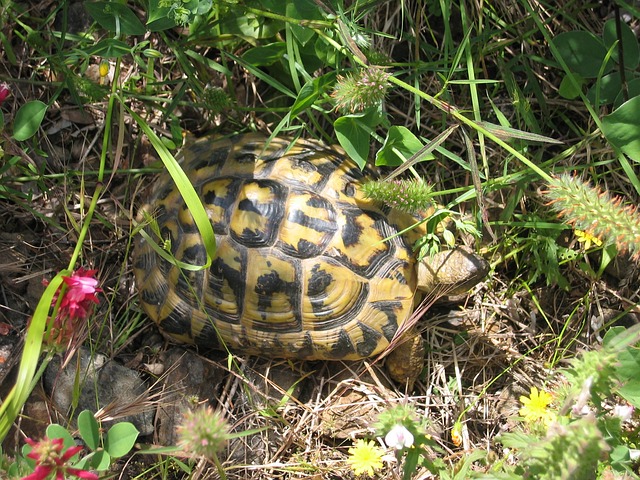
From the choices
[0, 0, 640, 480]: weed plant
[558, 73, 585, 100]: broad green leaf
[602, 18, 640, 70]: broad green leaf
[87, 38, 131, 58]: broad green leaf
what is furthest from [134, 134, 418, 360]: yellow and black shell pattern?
[602, 18, 640, 70]: broad green leaf

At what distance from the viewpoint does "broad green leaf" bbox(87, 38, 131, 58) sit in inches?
93.1

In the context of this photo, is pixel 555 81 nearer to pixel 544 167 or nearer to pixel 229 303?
pixel 544 167

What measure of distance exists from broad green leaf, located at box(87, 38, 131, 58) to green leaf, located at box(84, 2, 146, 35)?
0.14 feet

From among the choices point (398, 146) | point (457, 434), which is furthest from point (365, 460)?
point (398, 146)

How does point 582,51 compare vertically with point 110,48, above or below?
above

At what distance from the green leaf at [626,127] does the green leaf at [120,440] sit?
6.73 feet

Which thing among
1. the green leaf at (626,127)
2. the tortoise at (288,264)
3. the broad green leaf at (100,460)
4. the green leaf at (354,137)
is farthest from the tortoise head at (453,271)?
the broad green leaf at (100,460)

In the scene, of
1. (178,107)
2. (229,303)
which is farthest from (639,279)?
(178,107)

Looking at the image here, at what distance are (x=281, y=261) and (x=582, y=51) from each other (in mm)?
1534

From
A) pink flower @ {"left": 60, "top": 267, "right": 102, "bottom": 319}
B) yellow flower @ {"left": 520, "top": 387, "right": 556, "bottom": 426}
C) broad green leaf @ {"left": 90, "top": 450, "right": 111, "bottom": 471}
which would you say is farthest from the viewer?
yellow flower @ {"left": 520, "top": 387, "right": 556, "bottom": 426}

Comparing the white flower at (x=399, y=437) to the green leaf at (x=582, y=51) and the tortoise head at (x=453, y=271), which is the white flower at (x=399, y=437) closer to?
the tortoise head at (x=453, y=271)

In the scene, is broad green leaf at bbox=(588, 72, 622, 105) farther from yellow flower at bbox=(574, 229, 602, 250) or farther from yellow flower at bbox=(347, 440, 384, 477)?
yellow flower at bbox=(347, 440, 384, 477)

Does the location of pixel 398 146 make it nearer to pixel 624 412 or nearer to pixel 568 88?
pixel 568 88

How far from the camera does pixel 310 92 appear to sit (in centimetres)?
248
